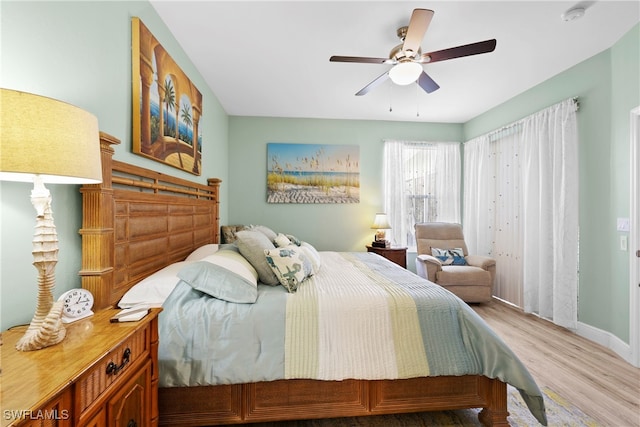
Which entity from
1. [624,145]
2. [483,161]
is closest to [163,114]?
[624,145]

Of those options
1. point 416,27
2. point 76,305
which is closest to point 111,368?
point 76,305

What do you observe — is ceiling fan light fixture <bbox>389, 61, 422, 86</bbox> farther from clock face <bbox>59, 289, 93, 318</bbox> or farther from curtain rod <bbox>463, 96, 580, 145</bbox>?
clock face <bbox>59, 289, 93, 318</bbox>

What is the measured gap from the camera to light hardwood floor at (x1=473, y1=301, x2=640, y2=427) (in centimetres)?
172

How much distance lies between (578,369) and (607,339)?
27.4 inches

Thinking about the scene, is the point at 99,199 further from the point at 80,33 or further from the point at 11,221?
the point at 80,33

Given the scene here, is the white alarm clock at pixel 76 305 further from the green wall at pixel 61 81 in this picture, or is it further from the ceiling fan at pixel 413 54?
the ceiling fan at pixel 413 54

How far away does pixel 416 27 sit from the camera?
182cm

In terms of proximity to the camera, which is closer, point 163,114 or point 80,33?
point 80,33

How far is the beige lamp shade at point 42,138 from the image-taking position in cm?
72

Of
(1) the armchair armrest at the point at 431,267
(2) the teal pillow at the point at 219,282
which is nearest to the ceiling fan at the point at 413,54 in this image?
(2) the teal pillow at the point at 219,282

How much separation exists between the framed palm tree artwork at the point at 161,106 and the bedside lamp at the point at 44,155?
950mm

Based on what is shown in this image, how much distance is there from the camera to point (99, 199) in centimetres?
128

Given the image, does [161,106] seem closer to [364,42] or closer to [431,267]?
[364,42]

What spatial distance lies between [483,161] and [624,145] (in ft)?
5.62
